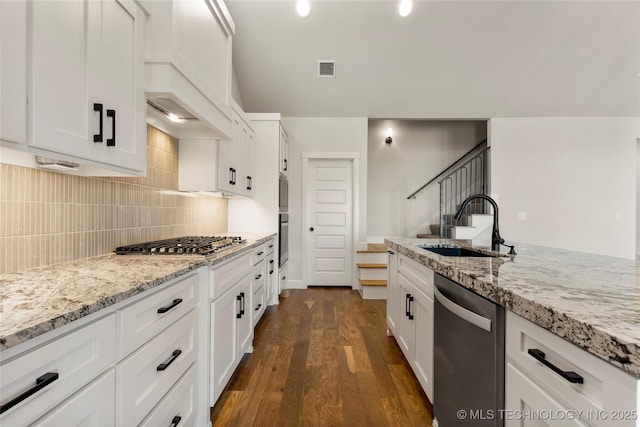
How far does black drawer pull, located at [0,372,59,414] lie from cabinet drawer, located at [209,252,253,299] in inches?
A: 35.3

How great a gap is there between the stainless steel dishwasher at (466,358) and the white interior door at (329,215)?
3.31 m

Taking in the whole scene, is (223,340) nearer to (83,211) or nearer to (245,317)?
(245,317)

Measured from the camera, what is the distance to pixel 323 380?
2.02 meters

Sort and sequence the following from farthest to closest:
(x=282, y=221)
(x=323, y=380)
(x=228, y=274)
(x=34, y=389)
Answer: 1. (x=282, y=221)
2. (x=323, y=380)
3. (x=228, y=274)
4. (x=34, y=389)

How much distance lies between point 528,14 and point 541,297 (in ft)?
14.0

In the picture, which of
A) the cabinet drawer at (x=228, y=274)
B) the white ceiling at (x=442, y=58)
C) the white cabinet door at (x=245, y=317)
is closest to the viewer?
the cabinet drawer at (x=228, y=274)

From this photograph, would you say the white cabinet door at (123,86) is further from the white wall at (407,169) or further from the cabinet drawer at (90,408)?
the white wall at (407,169)

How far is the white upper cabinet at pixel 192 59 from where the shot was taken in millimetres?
1421

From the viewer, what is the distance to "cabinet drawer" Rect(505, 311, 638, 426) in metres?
0.55

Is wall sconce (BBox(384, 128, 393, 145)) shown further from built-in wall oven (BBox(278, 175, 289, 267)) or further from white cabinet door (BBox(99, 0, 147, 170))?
white cabinet door (BBox(99, 0, 147, 170))

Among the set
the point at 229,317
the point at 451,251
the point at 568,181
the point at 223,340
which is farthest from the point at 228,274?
the point at 568,181

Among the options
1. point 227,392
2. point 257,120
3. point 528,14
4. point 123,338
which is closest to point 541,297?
point 123,338

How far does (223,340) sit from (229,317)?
0.48 ft

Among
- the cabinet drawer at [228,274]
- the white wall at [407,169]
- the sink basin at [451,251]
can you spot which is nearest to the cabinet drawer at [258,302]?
the cabinet drawer at [228,274]
